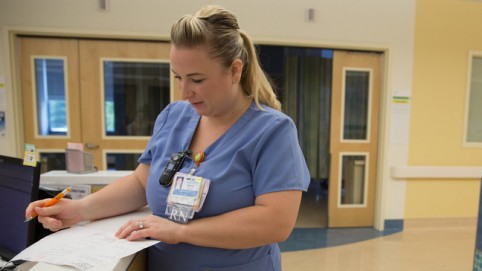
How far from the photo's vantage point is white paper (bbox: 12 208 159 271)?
2.20 feet

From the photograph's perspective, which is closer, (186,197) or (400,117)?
(186,197)

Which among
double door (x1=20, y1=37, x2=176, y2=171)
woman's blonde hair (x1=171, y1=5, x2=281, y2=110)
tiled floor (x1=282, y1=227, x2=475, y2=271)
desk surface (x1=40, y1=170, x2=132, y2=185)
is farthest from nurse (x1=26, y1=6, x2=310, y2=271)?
double door (x1=20, y1=37, x2=176, y2=171)

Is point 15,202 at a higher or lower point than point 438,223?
higher

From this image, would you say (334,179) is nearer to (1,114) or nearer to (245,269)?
(245,269)

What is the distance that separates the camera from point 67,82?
2.96 metres

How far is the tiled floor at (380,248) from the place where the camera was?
2592mm

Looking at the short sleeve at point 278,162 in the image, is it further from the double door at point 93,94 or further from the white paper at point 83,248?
the double door at point 93,94

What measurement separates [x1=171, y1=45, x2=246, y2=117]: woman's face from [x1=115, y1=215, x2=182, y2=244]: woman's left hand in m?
0.32

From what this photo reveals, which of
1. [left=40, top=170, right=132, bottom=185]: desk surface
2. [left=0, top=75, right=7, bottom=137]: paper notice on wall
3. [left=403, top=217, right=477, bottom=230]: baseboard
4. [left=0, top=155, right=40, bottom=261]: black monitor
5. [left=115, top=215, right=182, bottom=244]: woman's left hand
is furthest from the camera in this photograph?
[left=403, top=217, right=477, bottom=230]: baseboard

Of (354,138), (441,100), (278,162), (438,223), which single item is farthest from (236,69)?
(438,223)

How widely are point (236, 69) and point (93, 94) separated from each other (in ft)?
8.56

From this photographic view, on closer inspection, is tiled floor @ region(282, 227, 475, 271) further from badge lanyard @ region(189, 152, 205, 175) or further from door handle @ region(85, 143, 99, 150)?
door handle @ region(85, 143, 99, 150)

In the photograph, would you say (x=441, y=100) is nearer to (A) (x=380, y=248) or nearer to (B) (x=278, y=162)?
(A) (x=380, y=248)

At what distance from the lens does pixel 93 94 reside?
300cm
